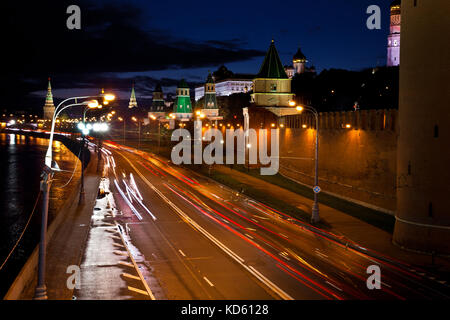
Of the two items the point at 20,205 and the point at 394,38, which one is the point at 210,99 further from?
the point at 20,205

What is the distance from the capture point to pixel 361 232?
28766mm

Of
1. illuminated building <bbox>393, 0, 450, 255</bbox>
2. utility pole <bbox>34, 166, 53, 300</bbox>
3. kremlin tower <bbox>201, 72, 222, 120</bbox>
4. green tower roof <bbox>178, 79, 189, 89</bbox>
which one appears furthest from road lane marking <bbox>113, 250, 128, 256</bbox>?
green tower roof <bbox>178, 79, 189, 89</bbox>

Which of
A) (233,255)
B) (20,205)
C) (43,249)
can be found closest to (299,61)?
(20,205)

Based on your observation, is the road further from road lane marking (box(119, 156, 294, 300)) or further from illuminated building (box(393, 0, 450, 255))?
illuminated building (box(393, 0, 450, 255))

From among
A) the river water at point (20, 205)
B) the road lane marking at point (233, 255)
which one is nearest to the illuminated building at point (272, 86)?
the river water at point (20, 205)

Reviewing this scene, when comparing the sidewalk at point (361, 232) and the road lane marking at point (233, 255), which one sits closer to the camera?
the road lane marking at point (233, 255)

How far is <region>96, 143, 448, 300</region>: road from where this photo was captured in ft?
58.9

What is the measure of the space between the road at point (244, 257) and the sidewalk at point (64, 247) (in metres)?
2.70

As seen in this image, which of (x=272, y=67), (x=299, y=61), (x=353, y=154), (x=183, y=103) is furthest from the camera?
(x=299, y=61)

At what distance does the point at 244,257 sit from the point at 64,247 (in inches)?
377

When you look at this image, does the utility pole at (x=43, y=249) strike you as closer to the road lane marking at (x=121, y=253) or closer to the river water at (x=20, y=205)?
the road lane marking at (x=121, y=253)

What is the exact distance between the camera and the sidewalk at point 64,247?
1747 cm

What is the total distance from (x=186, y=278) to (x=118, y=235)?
941 centimetres
